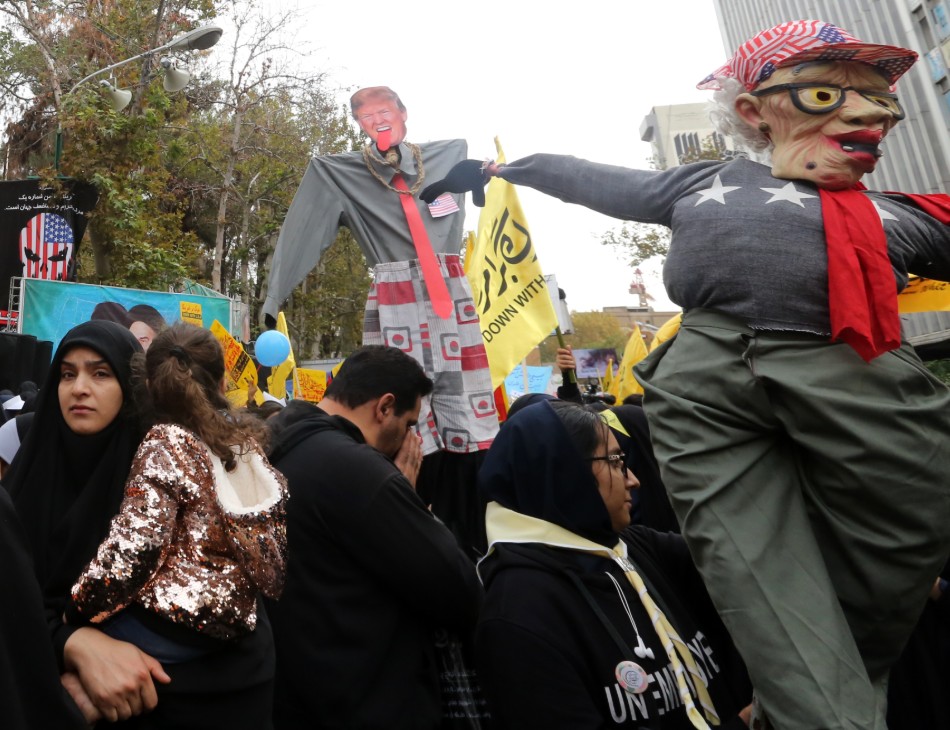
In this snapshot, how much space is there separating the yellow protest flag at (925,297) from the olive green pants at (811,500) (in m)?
0.79

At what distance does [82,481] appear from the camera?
230 centimetres

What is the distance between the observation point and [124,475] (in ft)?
7.43

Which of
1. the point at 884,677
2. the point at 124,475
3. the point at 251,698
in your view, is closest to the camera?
the point at 884,677

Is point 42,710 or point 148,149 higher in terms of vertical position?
point 148,149

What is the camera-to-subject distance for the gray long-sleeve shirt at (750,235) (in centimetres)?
191

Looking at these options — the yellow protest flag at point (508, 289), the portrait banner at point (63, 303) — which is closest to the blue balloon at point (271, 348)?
the portrait banner at point (63, 303)

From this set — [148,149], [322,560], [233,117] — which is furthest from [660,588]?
[233,117]

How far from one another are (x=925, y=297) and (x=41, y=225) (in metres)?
13.4

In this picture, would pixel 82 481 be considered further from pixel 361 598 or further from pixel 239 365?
pixel 239 365

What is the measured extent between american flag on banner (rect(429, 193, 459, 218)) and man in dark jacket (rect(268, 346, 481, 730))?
1.76 meters

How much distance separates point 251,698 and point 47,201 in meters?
13.1

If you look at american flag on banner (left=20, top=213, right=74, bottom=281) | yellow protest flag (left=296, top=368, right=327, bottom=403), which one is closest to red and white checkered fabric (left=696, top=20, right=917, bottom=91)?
yellow protest flag (left=296, top=368, right=327, bottom=403)

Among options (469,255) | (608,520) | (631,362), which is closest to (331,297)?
(631,362)

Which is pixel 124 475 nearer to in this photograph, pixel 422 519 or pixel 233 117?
pixel 422 519
